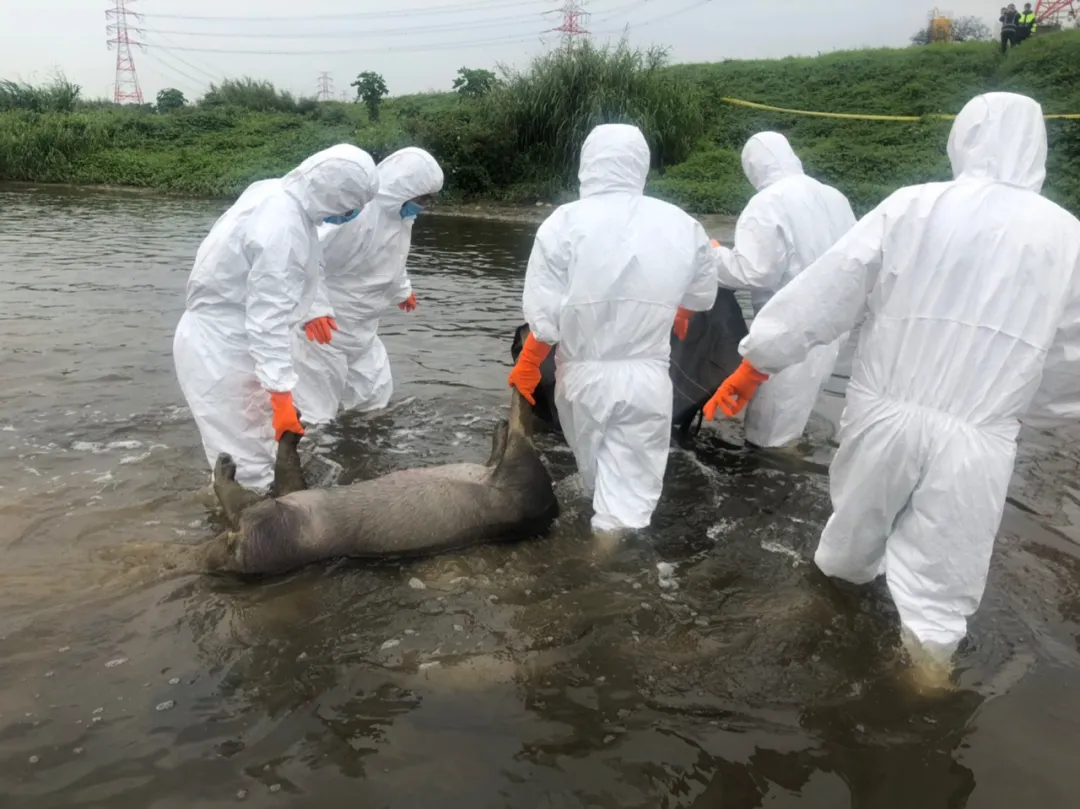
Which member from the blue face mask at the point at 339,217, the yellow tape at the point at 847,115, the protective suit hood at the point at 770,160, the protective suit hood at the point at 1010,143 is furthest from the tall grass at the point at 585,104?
the protective suit hood at the point at 1010,143

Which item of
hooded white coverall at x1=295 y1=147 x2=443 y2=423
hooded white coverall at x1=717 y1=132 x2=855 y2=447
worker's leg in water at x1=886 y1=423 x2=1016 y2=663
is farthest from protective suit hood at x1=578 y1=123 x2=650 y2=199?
worker's leg in water at x1=886 y1=423 x2=1016 y2=663

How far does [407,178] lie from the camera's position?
5492 mm

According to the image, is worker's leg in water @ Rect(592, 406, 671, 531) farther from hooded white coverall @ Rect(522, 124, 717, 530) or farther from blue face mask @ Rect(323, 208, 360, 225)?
blue face mask @ Rect(323, 208, 360, 225)

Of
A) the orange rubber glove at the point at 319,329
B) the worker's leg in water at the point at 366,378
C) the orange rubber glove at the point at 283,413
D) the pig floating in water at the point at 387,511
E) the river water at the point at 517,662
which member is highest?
the orange rubber glove at the point at 319,329

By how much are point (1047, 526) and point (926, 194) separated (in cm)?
250

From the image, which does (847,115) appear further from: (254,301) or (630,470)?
(254,301)

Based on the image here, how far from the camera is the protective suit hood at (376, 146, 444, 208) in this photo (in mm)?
5477

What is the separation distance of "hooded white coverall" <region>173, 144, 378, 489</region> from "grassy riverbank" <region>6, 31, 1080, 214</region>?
1392 cm

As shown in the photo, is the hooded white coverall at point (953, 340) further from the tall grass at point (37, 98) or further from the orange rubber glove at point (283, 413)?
the tall grass at point (37, 98)

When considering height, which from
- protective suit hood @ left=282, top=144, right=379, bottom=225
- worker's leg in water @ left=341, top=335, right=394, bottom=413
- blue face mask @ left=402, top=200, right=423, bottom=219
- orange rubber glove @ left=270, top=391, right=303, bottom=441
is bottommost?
worker's leg in water @ left=341, top=335, right=394, bottom=413

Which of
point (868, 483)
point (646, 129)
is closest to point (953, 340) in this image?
point (868, 483)

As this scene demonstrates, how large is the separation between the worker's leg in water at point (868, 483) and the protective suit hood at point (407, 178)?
10.9ft

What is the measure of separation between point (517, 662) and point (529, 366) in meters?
1.62

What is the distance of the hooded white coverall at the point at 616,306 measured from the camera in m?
4.05
